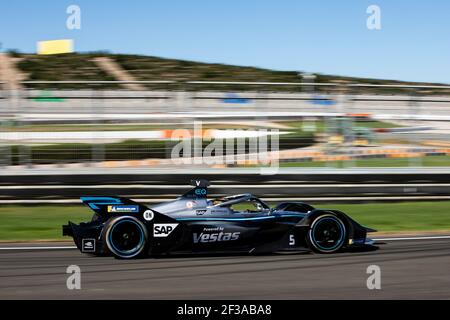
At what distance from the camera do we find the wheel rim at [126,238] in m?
8.10

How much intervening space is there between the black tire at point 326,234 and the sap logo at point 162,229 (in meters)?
1.66

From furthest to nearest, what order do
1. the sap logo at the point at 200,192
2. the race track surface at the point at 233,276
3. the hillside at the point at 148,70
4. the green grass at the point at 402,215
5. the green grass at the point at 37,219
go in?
the hillside at the point at 148,70 → the green grass at the point at 402,215 → the green grass at the point at 37,219 → the sap logo at the point at 200,192 → the race track surface at the point at 233,276

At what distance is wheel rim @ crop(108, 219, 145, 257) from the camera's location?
810cm

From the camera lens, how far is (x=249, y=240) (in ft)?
27.6

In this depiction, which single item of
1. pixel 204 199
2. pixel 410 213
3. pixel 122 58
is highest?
pixel 122 58

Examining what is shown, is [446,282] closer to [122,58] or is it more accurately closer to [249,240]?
[249,240]

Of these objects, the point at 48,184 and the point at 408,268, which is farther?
the point at 48,184

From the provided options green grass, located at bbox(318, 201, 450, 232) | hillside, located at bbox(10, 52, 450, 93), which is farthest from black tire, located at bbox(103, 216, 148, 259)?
hillside, located at bbox(10, 52, 450, 93)

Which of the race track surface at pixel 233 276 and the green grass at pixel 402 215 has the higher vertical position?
the race track surface at pixel 233 276

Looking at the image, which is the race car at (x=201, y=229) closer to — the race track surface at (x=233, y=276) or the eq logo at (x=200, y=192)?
the eq logo at (x=200, y=192)

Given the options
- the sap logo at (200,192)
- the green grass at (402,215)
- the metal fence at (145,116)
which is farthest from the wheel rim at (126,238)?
the metal fence at (145,116)

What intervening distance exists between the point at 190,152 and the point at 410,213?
14.8 ft

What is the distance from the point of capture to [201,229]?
8281 millimetres
